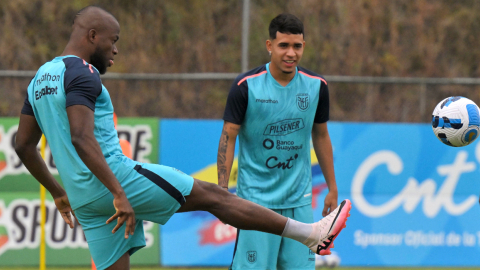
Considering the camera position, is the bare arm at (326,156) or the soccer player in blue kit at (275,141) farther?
the bare arm at (326,156)

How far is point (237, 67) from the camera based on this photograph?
13648mm

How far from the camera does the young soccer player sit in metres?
5.07

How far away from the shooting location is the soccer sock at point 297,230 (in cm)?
421

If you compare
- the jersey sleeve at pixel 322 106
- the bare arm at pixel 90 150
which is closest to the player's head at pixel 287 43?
the jersey sleeve at pixel 322 106

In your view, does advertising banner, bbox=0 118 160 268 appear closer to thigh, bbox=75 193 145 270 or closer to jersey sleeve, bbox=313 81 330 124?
jersey sleeve, bbox=313 81 330 124

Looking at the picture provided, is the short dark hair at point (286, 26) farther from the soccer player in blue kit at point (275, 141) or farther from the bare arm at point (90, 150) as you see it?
the bare arm at point (90, 150)

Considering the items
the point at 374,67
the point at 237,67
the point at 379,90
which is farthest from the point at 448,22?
the point at 237,67

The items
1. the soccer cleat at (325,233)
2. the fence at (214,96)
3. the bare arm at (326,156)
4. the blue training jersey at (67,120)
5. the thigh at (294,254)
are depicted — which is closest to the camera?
the blue training jersey at (67,120)

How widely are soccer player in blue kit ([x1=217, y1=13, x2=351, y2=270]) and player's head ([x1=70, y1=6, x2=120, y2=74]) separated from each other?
134 cm

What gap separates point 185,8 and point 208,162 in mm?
6071

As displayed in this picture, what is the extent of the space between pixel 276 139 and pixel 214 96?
678 cm

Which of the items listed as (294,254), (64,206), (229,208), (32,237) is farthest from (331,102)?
(229,208)

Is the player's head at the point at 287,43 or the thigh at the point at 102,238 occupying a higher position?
the player's head at the point at 287,43

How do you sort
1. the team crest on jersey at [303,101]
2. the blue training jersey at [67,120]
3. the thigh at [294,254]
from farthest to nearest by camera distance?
1. the team crest on jersey at [303,101]
2. the thigh at [294,254]
3. the blue training jersey at [67,120]
